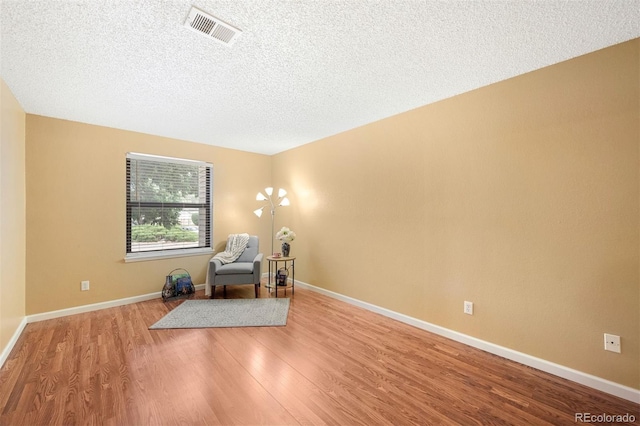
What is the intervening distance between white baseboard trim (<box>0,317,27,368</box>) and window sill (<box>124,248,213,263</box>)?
1.11 meters

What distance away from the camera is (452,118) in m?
2.70

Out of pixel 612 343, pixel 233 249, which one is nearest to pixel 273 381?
pixel 612 343

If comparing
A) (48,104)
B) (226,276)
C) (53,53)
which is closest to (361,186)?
(226,276)

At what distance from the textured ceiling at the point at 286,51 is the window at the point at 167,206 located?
112 centimetres

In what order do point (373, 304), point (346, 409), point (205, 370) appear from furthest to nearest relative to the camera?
point (373, 304) → point (205, 370) → point (346, 409)

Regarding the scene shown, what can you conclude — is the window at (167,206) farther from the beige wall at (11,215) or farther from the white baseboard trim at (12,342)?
the white baseboard trim at (12,342)

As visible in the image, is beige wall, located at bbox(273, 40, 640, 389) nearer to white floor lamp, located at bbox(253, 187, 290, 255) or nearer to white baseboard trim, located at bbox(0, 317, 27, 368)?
white floor lamp, located at bbox(253, 187, 290, 255)

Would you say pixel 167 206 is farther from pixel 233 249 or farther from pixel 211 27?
pixel 211 27

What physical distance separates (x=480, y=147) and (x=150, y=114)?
362 cm

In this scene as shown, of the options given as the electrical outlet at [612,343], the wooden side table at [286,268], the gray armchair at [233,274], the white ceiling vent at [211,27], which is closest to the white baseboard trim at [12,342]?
→ the gray armchair at [233,274]

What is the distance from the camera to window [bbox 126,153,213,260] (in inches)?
154

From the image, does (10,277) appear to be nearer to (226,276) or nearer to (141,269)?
(141,269)

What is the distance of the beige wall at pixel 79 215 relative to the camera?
10.3 ft

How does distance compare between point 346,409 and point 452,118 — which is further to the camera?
point 452,118
